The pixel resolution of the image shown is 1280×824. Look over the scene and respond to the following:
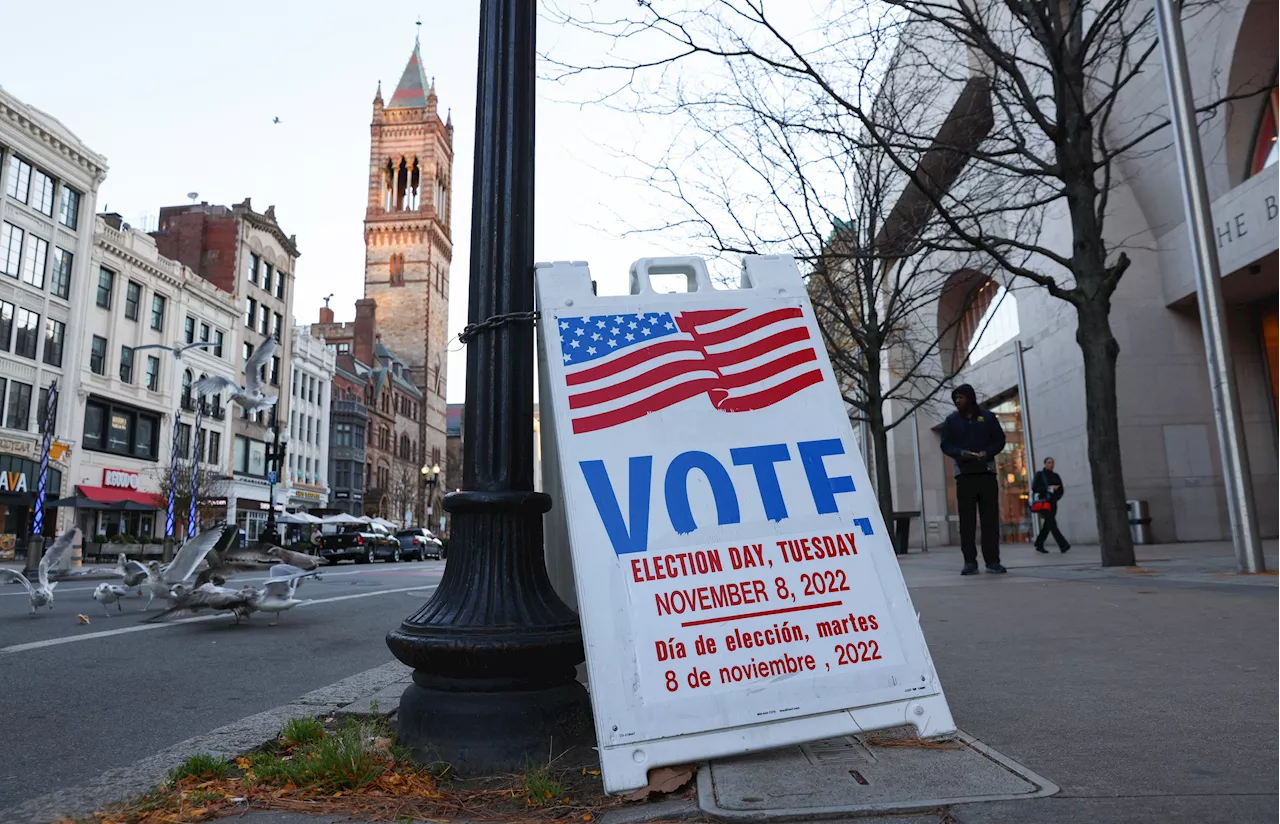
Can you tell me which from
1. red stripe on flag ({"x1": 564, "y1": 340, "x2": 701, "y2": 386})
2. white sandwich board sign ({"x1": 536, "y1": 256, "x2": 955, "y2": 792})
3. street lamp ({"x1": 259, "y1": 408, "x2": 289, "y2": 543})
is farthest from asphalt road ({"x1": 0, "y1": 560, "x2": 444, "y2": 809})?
street lamp ({"x1": 259, "y1": 408, "x2": 289, "y2": 543})

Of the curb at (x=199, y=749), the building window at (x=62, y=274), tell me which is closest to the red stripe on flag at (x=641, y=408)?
the curb at (x=199, y=749)

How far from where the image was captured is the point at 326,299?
93.8m

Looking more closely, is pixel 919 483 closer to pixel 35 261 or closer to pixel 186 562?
pixel 186 562

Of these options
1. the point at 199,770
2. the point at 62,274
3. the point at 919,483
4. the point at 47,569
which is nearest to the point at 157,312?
the point at 62,274

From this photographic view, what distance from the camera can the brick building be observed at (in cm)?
10375

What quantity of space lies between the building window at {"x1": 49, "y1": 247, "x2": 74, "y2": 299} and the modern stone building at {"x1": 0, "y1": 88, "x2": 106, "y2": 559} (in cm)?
4

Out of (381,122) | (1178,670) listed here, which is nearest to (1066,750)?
(1178,670)

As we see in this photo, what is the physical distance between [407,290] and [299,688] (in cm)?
10527

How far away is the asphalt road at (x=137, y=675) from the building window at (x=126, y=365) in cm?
3492

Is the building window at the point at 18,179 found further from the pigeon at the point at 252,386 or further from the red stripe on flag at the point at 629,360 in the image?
the red stripe on flag at the point at 629,360

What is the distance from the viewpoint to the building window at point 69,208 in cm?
3625

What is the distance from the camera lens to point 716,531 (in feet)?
8.74

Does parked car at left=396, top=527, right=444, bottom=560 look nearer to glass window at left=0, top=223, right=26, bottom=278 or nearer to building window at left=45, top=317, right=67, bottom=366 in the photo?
building window at left=45, top=317, right=67, bottom=366

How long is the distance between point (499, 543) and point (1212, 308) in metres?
8.70
